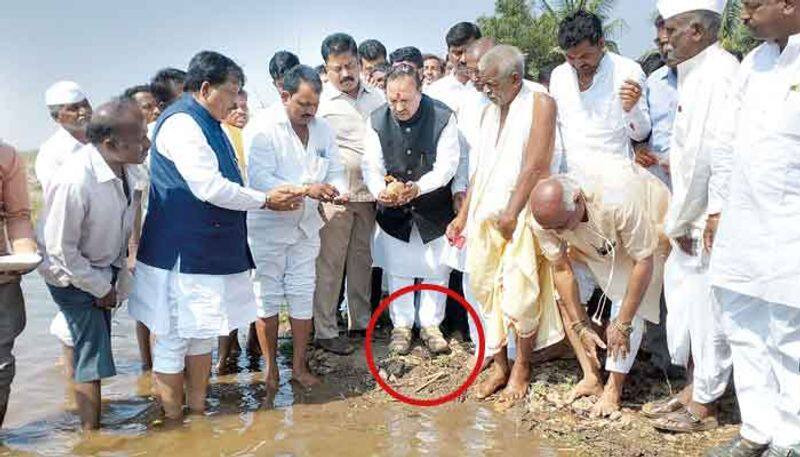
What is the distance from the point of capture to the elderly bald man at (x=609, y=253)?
4.47 meters

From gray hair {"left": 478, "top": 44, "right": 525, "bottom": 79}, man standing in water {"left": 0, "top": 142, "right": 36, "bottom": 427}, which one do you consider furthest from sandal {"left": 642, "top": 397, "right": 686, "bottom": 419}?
man standing in water {"left": 0, "top": 142, "right": 36, "bottom": 427}

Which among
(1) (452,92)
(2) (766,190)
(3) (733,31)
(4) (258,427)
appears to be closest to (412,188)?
(1) (452,92)

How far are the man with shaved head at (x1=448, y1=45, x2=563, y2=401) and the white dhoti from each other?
1.18 m

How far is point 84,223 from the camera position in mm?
4441

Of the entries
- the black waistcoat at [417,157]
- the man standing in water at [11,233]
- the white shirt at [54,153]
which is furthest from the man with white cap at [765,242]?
the white shirt at [54,153]

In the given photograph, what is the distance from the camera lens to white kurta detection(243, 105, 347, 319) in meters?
5.37

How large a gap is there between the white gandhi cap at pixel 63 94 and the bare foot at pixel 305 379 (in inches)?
107

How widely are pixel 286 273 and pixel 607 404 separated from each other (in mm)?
2360

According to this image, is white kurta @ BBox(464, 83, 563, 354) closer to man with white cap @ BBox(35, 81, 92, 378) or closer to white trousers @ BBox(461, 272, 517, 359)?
white trousers @ BBox(461, 272, 517, 359)

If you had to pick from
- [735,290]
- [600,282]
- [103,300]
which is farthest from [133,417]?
[735,290]

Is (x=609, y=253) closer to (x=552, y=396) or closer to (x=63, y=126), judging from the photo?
(x=552, y=396)

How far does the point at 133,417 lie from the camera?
5.11 m

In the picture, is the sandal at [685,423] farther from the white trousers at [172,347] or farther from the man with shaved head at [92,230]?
the man with shaved head at [92,230]

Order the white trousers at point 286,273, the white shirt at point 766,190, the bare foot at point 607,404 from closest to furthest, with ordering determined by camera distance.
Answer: the white shirt at point 766,190 < the bare foot at point 607,404 < the white trousers at point 286,273
